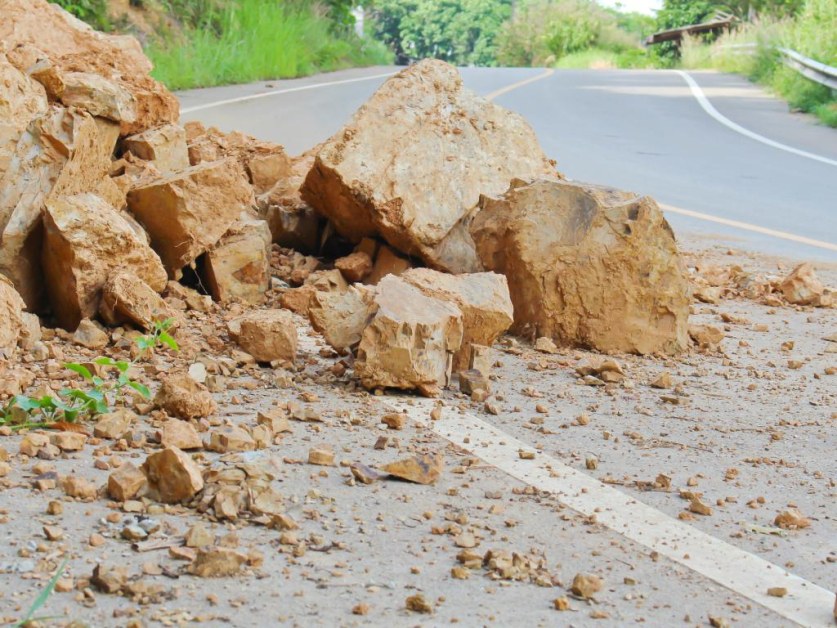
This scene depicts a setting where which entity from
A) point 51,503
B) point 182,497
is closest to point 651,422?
point 182,497

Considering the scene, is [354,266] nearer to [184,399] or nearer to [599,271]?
[599,271]

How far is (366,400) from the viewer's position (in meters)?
4.14

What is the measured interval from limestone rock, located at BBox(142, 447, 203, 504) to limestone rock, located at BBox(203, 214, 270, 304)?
2.38m

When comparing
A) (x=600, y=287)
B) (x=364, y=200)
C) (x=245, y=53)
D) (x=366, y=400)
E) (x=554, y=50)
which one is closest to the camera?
(x=366, y=400)

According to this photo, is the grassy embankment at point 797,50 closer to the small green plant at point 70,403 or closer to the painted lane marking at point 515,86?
the painted lane marking at point 515,86

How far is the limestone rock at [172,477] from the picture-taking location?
303 cm

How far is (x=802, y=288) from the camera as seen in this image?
6301mm

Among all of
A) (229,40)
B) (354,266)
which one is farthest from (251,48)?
(354,266)

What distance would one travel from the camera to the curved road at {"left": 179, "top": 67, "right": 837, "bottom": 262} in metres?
9.37

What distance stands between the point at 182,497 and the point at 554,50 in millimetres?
42364

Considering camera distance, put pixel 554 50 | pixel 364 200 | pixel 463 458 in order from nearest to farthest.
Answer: pixel 463 458
pixel 364 200
pixel 554 50

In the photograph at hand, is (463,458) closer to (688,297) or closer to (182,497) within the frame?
(182,497)

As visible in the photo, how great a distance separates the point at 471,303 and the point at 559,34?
40720 millimetres

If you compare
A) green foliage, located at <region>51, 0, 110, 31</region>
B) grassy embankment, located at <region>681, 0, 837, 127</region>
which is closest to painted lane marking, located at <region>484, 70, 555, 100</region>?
grassy embankment, located at <region>681, 0, 837, 127</region>
